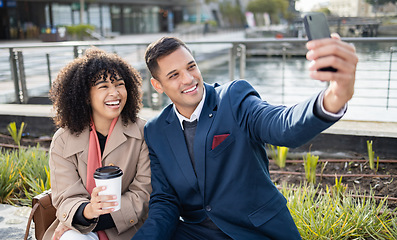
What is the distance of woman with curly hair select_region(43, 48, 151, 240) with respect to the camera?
7.38 ft

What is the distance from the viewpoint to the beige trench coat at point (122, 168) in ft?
7.33

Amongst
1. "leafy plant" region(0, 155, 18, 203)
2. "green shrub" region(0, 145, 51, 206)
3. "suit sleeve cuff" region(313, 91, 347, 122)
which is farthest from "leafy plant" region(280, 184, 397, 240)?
"leafy plant" region(0, 155, 18, 203)

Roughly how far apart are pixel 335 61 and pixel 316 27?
0.44ft

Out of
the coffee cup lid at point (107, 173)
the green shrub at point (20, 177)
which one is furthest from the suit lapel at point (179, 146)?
the green shrub at point (20, 177)

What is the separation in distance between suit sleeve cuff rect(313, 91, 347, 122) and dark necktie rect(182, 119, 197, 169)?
0.87 meters

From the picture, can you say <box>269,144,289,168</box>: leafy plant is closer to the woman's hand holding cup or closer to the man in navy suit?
the man in navy suit

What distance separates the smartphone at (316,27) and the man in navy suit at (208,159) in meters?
0.52

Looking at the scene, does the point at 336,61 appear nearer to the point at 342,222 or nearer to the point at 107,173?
the point at 107,173

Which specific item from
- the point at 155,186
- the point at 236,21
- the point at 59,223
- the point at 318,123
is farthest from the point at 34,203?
the point at 236,21

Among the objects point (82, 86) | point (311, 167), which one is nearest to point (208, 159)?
point (82, 86)

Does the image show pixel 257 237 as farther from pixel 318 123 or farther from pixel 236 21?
pixel 236 21

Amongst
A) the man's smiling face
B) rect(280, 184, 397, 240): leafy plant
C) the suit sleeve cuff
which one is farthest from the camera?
rect(280, 184, 397, 240): leafy plant

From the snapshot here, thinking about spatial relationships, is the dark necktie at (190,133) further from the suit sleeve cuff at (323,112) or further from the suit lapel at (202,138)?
the suit sleeve cuff at (323,112)

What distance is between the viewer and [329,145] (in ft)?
14.5
